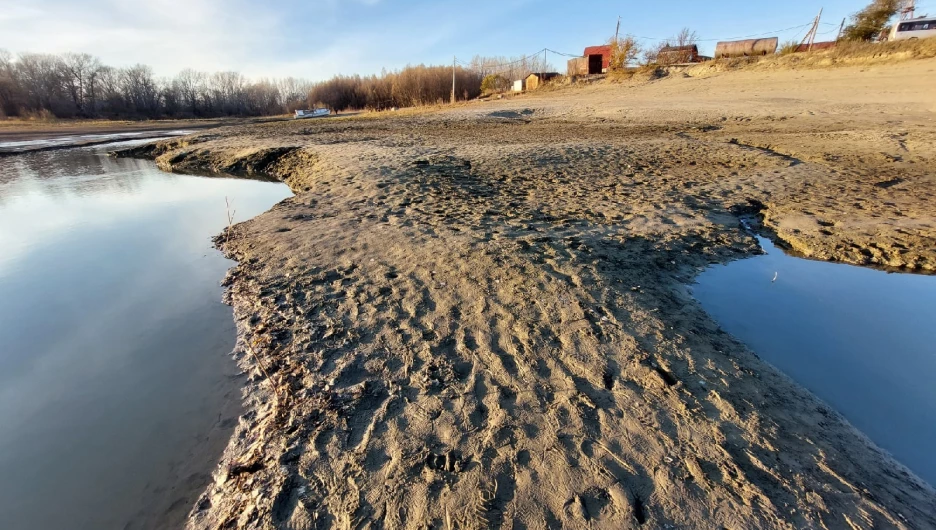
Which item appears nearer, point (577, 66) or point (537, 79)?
point (537, 79)

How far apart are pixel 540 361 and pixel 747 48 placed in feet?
105

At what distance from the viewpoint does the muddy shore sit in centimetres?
181

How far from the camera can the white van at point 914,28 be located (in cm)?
2167

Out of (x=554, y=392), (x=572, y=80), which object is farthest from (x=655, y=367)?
(x=572, y=80)

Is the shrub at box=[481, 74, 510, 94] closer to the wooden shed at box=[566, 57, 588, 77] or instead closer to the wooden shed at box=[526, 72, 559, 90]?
the wooden shed at box=[526, 72, 559, 90]

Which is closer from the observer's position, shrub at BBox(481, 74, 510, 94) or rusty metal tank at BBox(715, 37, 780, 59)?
rusty metal tank at BBox(715, 37, 780, 59)

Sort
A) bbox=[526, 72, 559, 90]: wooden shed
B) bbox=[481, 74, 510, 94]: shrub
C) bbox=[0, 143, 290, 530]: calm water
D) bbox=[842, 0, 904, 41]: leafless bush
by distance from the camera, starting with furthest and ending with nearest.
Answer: bbox=[481, 74, 510, 94]: shrub → bbox=[526, 72, 559, 90]: wooden shed → bbox=[842, 0, 904, 41]: leafless bush → bbox=[0, 143, 290, 530]: calm water

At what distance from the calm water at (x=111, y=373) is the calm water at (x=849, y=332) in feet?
11.8

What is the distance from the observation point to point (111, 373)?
3.00 metres

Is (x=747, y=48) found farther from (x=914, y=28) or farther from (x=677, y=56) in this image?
(x=914, y=28)

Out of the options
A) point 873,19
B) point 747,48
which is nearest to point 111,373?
point 747,48

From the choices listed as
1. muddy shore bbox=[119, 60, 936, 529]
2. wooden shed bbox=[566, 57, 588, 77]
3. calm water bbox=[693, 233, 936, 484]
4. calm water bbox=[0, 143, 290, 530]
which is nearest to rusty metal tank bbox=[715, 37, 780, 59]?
wooden shed bbox=[566, 57, 588, 77]

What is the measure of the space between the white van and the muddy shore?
76.4 feet

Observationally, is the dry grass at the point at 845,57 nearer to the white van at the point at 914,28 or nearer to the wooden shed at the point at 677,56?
the white van at the point at 914,28
